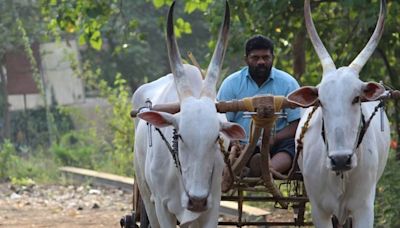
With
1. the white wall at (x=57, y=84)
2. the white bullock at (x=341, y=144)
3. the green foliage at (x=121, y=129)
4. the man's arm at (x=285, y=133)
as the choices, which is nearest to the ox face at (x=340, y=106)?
the white bullock at (x=341, y=144)

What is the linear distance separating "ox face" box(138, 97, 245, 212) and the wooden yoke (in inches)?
7.7

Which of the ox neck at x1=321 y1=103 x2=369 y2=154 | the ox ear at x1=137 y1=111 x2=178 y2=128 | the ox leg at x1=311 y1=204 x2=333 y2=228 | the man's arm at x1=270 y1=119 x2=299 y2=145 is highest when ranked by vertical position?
the ox ear at x1=137 y1=111 x2=178 y2=128

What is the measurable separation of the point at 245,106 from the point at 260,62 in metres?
1.12

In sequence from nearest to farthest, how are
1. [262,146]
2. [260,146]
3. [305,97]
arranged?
[305,97]
[262,146]
[260,146]

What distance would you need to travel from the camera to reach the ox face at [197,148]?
5.24m

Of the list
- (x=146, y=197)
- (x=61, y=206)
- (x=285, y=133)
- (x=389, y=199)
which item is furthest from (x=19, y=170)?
(x=285, y=133)

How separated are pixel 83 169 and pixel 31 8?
597cm

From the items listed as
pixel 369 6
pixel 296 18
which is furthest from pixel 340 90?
pixel 296 18

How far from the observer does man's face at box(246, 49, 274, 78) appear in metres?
6.71

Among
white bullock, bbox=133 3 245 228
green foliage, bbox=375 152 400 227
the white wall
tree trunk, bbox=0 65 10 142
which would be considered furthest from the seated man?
the white wall

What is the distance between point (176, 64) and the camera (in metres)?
5.69

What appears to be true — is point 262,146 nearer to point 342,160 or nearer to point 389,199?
point 342,160

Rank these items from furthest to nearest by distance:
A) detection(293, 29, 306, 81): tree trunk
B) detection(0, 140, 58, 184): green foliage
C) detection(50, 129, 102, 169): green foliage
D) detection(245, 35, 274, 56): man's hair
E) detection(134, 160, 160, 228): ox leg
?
1. detection(50, 129, 102, 169): green foliage
2. detection(0, 140, 58, 184): green foliage
3. detection(293, 29, 306, 81): tree trunk
4. detection(245, 35, 274, 56): man's hair
5. detection(134, 160, 160, 228): ox leg

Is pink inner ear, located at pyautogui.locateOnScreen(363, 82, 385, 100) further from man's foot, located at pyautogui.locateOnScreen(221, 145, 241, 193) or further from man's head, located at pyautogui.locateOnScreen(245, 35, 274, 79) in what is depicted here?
man's head, located at pyautogui.locateOnScreen(245, 35, 274, 79)
